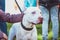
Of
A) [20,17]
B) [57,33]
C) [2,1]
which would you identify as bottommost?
[57,33]

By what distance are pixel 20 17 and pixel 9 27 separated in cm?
20

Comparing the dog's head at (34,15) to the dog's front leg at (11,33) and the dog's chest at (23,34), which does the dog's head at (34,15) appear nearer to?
the dog's chest at (23,34)

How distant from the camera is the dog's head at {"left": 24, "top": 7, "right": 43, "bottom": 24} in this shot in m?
3.42

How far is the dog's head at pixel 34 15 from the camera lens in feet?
11.2

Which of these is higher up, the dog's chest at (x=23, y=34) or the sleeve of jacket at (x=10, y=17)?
the sleeve of jacket at (x=10, y=17)

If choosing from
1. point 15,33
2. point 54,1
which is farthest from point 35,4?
point 15,33

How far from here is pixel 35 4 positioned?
3.44 metres

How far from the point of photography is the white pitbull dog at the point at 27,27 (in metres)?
3.44

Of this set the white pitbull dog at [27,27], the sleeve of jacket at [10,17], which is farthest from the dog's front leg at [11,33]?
the sleeve of jacket at [10,17]

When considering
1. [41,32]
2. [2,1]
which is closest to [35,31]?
[41,32]

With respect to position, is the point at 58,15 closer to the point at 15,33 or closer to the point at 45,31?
the point at 45,31

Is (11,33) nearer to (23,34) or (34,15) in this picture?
(23,34)

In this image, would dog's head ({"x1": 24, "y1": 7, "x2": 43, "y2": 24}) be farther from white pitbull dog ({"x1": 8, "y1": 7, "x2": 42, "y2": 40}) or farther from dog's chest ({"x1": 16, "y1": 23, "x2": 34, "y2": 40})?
dog's chest ({"x1": 16, "y1": 23, "x2": 34, "y2": 40})

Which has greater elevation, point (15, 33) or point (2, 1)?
point (2, 1)
